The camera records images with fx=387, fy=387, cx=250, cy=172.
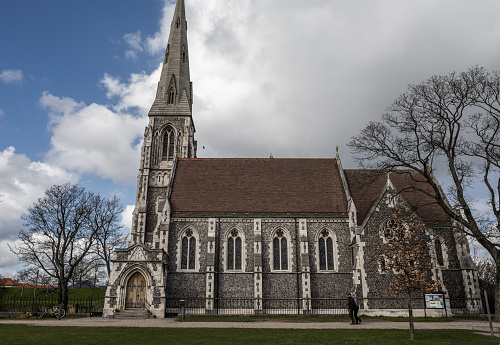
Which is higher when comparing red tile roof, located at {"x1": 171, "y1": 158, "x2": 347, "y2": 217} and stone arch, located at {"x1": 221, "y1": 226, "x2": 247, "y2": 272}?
red tile roof, located at {"x1": 171, "y1": 158, "x2": 347, "y2": 217}

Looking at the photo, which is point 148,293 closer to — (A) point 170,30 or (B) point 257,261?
(B) point 257,261

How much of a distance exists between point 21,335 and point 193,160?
2095cm

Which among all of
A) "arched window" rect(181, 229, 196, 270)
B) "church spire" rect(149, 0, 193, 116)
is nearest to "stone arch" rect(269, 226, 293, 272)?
"arched window" rect(181, 229, 196, 270)

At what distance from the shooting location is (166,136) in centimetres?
3678

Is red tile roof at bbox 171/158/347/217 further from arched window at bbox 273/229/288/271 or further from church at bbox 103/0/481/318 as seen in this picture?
arched window at bbox 273/229/288/271

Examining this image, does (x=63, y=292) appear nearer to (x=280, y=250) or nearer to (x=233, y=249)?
(x=233, y=249)

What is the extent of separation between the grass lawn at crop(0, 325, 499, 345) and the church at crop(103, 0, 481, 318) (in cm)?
930

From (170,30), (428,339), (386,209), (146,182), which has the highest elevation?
(170,30)

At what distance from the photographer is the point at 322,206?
93.3ft

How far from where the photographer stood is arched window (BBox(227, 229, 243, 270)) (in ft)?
89.0

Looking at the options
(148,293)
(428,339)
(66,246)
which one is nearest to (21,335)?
(148,293)

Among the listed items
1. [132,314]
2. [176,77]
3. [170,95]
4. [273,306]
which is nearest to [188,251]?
[132,314]

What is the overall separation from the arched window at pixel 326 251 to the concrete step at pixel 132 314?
11878 millimetres

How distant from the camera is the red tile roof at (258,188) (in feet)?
92.8
